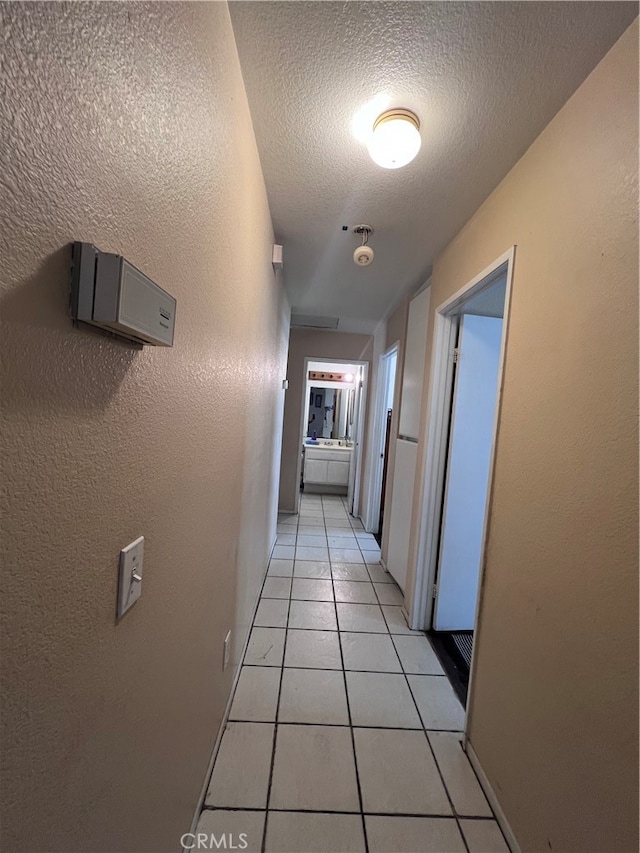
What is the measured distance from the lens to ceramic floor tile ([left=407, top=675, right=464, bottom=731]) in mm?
1596

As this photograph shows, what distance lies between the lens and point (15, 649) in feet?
1.29

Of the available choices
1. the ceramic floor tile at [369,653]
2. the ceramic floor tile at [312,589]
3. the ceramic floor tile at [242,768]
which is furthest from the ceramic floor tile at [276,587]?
the ceramic floor tile at [242,768]

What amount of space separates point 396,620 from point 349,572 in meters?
0.72

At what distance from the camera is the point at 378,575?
9.88 ft

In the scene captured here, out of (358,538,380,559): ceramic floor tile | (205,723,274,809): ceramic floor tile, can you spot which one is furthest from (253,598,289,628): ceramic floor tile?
(358,538,380,559): ceramic floor tile

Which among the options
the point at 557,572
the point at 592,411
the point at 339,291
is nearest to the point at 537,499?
the point at 557,572

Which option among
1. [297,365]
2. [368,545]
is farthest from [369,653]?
[297,365]

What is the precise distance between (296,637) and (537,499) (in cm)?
164

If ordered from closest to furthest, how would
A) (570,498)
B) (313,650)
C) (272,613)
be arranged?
(570,498)
(313,650)
(272,613)

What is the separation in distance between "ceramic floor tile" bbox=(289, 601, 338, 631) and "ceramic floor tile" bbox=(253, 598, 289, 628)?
0.05 m

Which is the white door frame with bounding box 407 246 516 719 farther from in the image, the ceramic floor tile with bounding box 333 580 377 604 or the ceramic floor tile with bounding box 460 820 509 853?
the ceramic floor tile with bounding box 460 820 509 853

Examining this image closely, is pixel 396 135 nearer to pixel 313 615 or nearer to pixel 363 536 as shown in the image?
pixel 313 615

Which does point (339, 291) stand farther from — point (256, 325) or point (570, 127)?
point (570, 127)

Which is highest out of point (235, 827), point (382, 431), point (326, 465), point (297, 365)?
point (297, 365)
